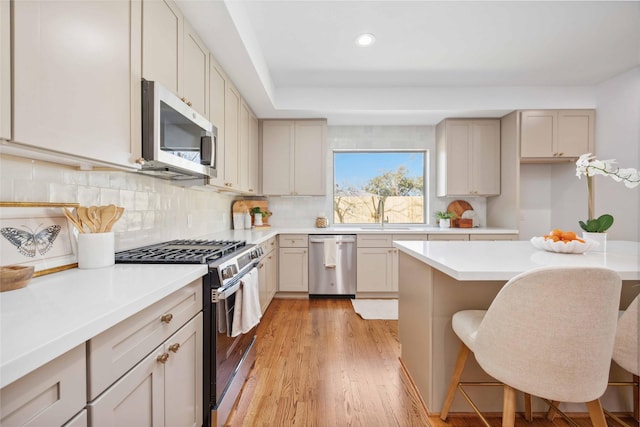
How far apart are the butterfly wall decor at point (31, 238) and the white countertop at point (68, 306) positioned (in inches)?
4.6

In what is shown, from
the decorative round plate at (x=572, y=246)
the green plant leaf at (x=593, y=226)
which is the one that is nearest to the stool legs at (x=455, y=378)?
the decorative round plate at (x=572, y=246)

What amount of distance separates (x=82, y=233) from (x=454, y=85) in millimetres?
3944

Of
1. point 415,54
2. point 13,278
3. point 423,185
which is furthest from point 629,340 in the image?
point 423,185

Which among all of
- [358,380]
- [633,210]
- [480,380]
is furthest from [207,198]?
[633,210]

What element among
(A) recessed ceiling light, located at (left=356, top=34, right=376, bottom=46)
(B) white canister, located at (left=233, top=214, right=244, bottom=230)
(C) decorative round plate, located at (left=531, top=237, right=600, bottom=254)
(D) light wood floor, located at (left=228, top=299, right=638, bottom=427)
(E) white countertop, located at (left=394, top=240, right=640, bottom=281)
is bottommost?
(D) light wood floor, located at (left=228, top=299, right=638, bottom=427)

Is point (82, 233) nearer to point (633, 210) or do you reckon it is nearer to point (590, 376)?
point (590, 376)

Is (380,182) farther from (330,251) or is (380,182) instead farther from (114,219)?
(114,219)

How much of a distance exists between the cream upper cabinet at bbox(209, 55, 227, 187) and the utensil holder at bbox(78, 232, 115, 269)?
1035mm

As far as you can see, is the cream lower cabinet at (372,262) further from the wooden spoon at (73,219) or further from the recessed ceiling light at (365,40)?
the wooden spoon at (73,219)

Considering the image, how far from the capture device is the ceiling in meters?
2.20

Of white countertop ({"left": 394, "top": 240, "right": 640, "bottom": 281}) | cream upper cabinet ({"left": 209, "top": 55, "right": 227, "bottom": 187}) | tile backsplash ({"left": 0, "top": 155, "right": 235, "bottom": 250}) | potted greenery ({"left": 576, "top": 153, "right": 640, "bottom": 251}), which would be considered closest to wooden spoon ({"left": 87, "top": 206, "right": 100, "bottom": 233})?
tile backsplash ({"left": 0, "top": 155, "right": 235, "bottom": 250})

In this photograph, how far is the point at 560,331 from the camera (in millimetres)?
1064

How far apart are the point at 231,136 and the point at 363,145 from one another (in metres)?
2.22

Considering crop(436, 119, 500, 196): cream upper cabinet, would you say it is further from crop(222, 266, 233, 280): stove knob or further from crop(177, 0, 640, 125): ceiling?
crop(222, 266, 233, 280): stove knob
